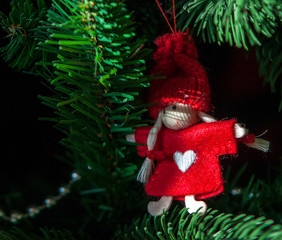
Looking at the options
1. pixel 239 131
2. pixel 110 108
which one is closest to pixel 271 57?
pixel 239 131

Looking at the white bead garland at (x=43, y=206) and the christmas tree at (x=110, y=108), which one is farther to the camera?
the white bead garland at (x=43, y=206)

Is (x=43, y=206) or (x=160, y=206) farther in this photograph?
(x=43, y=206)

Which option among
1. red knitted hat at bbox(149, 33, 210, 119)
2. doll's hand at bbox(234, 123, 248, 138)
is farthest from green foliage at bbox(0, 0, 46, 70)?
doll's hand at bbox(234, 123, 248, 138)

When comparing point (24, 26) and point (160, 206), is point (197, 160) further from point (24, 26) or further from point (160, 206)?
point (24, 26)

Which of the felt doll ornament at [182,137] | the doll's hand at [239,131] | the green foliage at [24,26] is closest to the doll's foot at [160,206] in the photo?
the felt doll ornament at [182,137]

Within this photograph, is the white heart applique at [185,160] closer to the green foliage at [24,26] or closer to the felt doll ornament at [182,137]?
the felt doll ornament at [182,137]

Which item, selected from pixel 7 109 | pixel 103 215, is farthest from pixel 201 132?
pixel 7 109

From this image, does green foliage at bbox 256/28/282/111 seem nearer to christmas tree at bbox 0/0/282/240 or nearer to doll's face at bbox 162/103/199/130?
christmas tree at bbox 0/0/282/240
